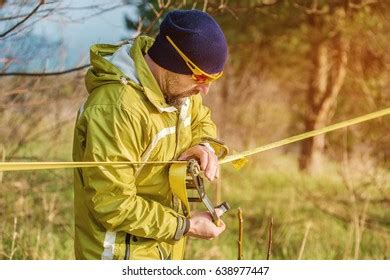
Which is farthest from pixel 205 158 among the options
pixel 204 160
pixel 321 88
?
pixel 321 88

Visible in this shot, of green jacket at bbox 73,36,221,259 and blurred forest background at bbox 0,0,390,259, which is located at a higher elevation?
green jacket at bbox 73,36,221,259

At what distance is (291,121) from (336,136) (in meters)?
0.71

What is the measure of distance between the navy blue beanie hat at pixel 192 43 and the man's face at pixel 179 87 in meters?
0.02

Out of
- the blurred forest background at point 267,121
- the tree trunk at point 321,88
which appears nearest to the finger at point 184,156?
the blurred forest background at point 267,121

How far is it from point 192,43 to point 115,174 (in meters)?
0.39

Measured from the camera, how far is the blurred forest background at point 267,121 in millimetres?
3719

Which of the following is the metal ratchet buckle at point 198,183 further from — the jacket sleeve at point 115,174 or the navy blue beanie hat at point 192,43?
the navy blue beanie hat at point 192,43

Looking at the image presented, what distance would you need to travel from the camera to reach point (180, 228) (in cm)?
212

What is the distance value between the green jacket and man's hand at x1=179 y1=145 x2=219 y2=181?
1.4 inches

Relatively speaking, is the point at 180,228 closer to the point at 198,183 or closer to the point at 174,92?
the point at 198,183

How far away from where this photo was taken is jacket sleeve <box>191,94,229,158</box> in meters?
2.34

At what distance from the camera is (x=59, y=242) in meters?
3.79

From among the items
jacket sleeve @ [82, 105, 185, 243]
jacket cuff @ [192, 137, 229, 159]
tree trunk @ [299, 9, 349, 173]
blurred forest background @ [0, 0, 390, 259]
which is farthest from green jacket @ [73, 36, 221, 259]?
tree trunk @ [299, 9, 349, 173]

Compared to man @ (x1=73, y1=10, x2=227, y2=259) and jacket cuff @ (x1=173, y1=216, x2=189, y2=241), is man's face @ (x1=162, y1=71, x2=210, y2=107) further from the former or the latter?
jacket cuff @ (x1=173, y1=216, x2=189, y2=241)
